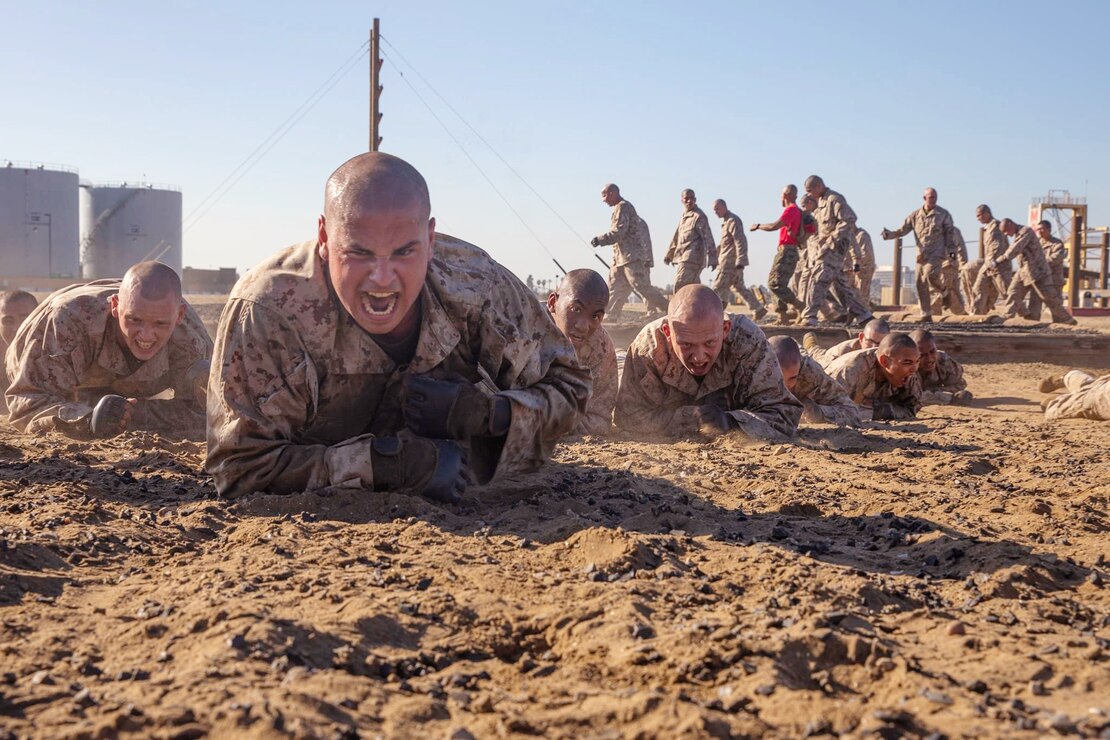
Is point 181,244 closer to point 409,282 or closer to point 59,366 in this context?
point 59,366

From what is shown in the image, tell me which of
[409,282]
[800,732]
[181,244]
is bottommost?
[800,732]

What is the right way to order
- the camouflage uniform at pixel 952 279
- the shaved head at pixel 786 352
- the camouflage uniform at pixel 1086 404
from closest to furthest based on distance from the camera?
the shaved head at pixel 786 352, the camouflage uniform at pixel 1086 404, the camouflage uniform at pixel 952 279

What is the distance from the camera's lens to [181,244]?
127 ft

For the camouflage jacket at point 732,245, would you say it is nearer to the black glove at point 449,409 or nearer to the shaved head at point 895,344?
the shaved head at point 895,344

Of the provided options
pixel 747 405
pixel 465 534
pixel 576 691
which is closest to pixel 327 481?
pixel 465 534

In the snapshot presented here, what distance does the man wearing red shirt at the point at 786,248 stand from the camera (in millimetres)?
14744

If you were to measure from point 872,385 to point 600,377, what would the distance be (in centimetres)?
276

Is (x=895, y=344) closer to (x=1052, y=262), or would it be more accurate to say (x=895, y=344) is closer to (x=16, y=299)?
(x=16, y=299)

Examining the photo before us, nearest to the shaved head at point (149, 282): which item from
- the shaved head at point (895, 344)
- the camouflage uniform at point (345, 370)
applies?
the camouflage uniform at point (345, 370)

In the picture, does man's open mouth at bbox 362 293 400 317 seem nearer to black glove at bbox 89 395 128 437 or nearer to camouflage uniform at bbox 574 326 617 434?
black glove at bbox 89 395 128 437

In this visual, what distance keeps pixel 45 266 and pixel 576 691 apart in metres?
36.5

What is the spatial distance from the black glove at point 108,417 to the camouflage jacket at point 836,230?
11.2 meters

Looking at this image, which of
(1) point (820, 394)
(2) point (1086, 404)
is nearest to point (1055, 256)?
(2) point (1086, 404)

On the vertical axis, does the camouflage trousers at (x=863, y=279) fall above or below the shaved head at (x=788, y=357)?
above
